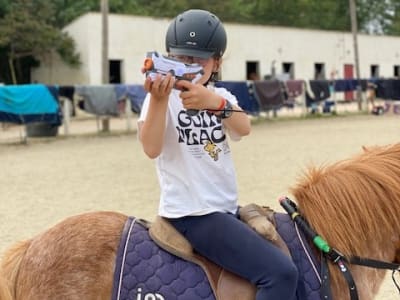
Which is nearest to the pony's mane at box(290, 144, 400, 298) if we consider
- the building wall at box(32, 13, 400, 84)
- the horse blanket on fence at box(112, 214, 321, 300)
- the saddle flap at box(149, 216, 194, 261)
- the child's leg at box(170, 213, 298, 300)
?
the horse blanket on fence at box(112, 214, 321, 300)

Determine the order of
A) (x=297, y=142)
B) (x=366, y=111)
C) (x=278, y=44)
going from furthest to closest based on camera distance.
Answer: (x=278, y=44) → (x=366, y=111) → (x=297, y=142)

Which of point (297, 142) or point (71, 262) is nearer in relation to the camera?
point (71, 262)

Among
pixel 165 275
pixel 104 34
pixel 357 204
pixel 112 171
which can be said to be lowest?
pixel 112 171

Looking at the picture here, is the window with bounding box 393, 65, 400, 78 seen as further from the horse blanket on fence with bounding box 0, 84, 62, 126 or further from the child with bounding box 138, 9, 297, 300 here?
the child with bounding box 138, 9, 297, 300

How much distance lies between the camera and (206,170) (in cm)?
214

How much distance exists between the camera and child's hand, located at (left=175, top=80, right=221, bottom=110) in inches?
74.4

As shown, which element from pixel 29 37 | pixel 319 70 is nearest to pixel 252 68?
pixel 319 70

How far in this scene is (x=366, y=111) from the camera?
2723 centimetres

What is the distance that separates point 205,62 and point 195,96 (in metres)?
0.31

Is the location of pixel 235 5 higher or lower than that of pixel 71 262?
higher

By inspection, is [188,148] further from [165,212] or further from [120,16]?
[120,16]

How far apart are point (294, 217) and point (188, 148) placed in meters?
0.54

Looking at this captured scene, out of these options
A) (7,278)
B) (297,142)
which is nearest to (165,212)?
(7,278)

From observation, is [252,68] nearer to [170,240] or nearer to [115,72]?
[115,72]
